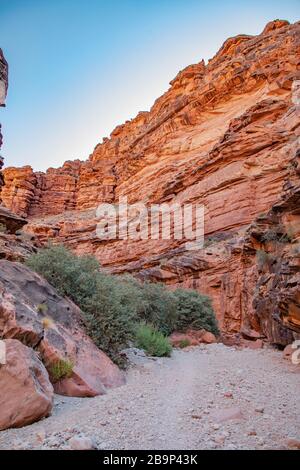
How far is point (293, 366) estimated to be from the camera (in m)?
5.56

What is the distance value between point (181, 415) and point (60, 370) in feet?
5.19

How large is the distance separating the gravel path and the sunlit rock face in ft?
8.04

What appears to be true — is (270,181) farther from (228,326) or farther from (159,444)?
(159,444)

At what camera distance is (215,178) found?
21031mm

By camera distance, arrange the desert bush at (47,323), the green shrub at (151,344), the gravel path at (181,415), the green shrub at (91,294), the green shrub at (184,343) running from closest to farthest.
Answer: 1. the gravel path at (181,415)
2. the desert bush at (47,323)
3. the green shrub at (91,294)
4. the green shrub at (151,344)
5. the green shrub at (184,343)

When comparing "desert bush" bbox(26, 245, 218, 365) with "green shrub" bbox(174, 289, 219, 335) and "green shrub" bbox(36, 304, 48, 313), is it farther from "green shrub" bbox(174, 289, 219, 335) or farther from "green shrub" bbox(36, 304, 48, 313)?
"green shrub" bbox(174, 289, 219, 335)

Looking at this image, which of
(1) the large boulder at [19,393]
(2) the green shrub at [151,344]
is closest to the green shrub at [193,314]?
(2) the green shrub at [151,344]

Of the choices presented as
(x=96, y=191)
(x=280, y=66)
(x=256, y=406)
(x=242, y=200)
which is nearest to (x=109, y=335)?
(x=256, y=406)

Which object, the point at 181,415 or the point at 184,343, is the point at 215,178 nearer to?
the point at 184,343

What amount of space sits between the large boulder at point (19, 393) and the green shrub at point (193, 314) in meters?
7.88

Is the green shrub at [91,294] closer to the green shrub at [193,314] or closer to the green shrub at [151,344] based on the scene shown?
the green shrub at [151,344]

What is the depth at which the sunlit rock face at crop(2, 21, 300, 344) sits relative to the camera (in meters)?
13.7

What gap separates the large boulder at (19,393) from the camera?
8.83 ft

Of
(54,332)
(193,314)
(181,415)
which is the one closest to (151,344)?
(54,332)
